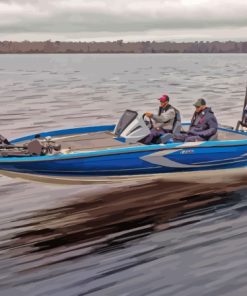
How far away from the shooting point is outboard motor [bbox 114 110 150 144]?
11367 mm

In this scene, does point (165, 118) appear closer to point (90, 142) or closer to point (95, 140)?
point (95, 140)

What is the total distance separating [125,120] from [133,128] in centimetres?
47

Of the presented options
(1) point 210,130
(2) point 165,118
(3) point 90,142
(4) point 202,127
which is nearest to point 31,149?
(3) point 90,142

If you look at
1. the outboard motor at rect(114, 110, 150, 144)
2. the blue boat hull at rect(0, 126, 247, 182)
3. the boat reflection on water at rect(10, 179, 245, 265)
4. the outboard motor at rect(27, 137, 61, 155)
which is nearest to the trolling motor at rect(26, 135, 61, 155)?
the outboard motor at rect(27, 137, 61, 155)

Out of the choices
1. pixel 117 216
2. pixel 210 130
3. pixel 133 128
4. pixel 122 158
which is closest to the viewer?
pixel 117 216

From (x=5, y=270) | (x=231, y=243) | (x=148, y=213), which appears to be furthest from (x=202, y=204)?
(x=5, y=270)

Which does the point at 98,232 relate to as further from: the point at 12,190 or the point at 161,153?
the point at 12,190

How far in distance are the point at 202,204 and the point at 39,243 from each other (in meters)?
3.69

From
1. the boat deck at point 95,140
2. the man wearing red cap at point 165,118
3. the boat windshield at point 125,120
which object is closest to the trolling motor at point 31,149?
the boat deck at point 95,140

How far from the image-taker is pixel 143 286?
675 centimetres

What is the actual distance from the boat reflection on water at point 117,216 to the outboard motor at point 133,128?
3.80 ft

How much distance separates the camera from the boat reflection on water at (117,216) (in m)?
8.27

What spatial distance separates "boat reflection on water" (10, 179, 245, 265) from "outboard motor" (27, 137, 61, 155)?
122 centimetres

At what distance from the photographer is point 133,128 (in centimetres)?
1149
